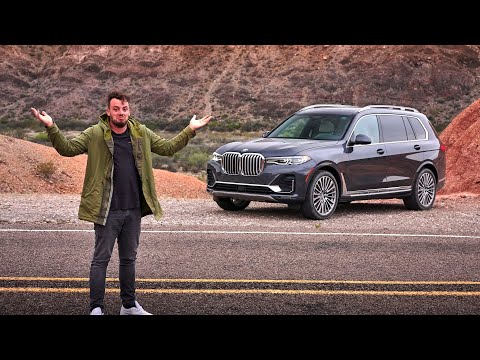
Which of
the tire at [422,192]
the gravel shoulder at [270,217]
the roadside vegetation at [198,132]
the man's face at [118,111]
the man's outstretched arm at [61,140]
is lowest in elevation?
the gravel shoulder at [270,217]

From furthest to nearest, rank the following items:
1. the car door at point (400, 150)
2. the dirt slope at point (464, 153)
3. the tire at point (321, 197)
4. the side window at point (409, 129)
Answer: the dirt slope at point (464, 153), the side window at point (409, 129), the car door at point (400, 150), the tire at point (321, 197)

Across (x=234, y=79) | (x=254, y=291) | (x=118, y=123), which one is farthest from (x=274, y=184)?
(x=234, y=79)

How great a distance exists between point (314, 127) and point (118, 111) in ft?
32.4

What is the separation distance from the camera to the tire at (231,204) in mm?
16250

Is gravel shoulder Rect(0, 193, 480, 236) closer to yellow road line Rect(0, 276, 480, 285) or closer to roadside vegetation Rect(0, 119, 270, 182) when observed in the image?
yellow road line Rect(0, 276, 480, 285)

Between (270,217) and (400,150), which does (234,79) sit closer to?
(400,150)

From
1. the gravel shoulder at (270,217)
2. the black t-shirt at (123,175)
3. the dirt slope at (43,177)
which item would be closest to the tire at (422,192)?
the gravel shoulder at (270,217)

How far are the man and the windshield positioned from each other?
9.23 metres

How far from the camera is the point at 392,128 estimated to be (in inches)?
655

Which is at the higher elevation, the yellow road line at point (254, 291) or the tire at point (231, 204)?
the tire at point (231, 204)

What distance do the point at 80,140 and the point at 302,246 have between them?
5.43 meters

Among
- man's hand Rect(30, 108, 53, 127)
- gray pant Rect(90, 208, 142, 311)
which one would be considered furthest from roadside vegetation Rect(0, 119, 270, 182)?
man's hand Rect(30, 108, 53, 127)

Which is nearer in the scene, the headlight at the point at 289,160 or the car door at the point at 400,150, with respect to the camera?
the headlight at the point at 289,160

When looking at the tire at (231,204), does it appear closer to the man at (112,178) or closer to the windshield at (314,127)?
the windshield at (314,127)
